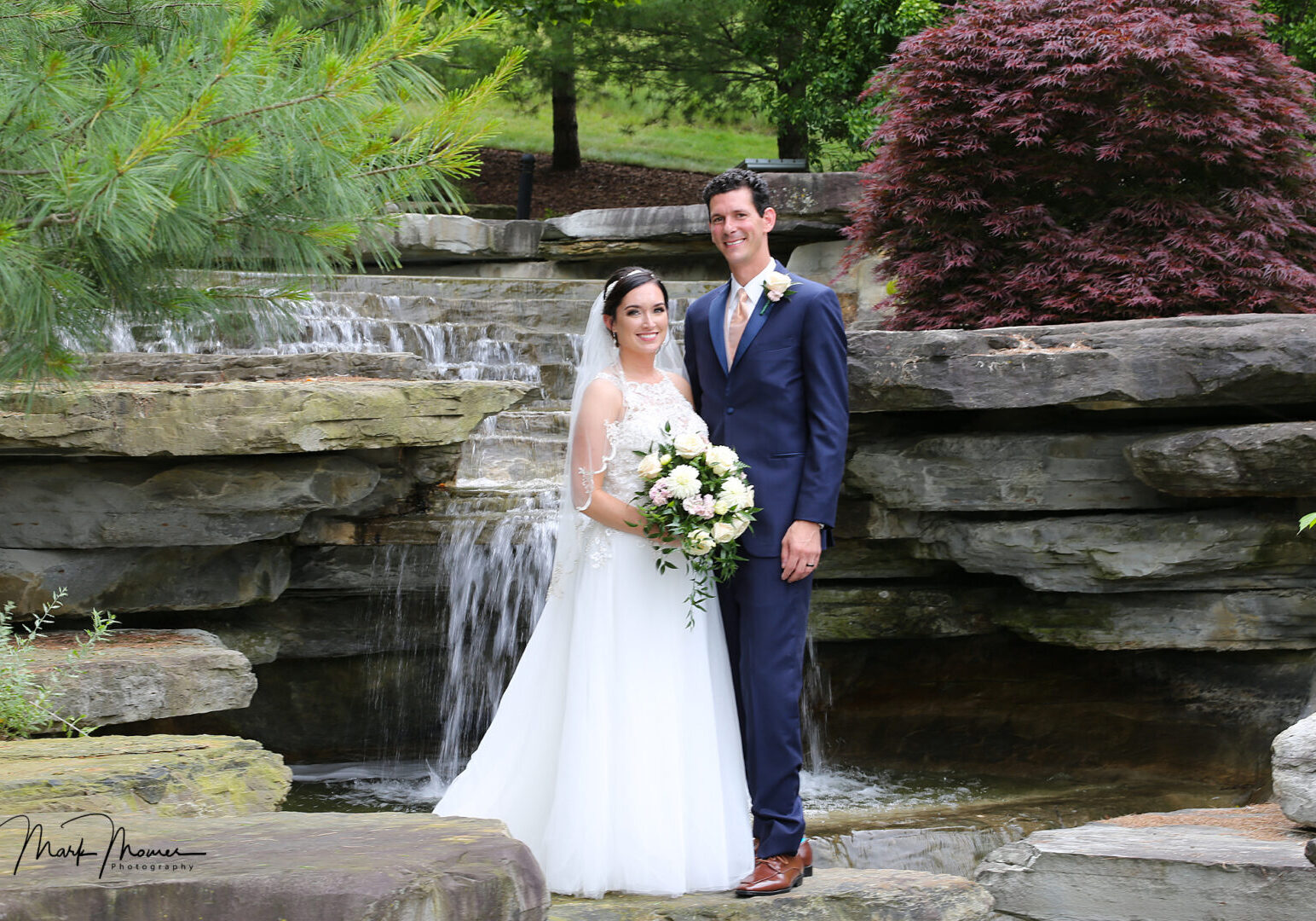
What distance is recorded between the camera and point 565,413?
23.6ft

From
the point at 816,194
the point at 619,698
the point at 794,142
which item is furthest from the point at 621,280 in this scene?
the point at 794,142

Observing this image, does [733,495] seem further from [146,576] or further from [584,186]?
[584,186]

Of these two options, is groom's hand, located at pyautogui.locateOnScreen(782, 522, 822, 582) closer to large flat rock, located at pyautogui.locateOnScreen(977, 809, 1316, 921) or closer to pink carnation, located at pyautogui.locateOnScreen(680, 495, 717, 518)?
pink carnation, located at pyautogui.locateOnScreen(680, 495, 717, 518)

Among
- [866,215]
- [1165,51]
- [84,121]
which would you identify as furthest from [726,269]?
[84,121]

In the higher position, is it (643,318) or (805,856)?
(643,318)

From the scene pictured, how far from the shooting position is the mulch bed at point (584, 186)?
15805mm

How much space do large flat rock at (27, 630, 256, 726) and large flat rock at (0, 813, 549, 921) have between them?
180 centimetres

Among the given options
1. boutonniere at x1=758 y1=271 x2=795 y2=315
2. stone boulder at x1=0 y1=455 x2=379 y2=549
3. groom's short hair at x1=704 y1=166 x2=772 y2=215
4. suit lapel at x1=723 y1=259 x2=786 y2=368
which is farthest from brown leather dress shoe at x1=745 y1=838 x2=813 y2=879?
stone boulder at x1=0 y1=455 x2=379 y2=549

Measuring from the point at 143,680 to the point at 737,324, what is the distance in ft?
9.65

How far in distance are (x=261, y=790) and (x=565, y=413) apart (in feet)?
12.1

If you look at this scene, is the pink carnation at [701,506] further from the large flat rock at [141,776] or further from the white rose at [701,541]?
the large flat rock at [141,776]

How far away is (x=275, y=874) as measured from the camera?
2.38 metres

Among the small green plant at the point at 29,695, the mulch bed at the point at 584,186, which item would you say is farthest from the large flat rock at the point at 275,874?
the mulch bed at the point at 584,186

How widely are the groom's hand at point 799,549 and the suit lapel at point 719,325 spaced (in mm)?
609
